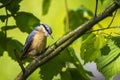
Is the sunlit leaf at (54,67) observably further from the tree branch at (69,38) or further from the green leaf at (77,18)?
the green leaf at (77,18)

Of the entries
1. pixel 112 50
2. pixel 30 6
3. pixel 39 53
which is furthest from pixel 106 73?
pixel 30 6

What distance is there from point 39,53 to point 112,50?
0.52 feet

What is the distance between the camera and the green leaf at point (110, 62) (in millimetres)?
888

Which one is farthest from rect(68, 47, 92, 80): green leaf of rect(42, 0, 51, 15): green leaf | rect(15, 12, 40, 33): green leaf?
rect(42, 0, 51, 15): green leaf

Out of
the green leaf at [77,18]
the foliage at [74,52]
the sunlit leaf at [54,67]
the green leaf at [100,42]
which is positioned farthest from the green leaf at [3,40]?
the green leaf at [77,18]

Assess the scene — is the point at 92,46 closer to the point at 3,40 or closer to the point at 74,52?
the point at 74,52

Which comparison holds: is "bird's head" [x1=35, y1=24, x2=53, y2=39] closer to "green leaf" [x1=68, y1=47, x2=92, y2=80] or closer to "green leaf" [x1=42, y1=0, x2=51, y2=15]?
"green leaf" [x1=68, y1=47, x2=92, y2=80]

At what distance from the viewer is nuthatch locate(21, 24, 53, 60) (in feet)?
3.01

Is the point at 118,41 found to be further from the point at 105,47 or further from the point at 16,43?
the point at 16,43

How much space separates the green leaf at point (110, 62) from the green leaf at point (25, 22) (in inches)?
7.2

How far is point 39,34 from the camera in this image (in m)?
0.95

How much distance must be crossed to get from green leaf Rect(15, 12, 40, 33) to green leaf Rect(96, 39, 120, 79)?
18 cm

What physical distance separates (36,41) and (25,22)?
5 cm

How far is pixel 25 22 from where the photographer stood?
97cm
